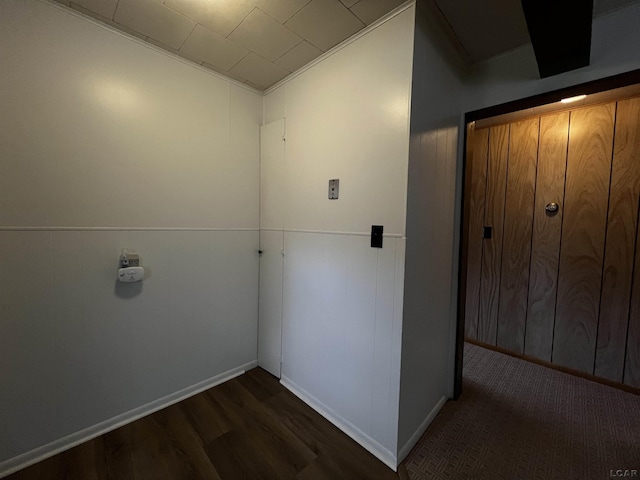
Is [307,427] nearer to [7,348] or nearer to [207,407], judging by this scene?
[207,407]

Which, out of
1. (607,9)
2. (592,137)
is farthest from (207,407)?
(592,137)

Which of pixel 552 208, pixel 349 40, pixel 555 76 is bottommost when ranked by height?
pixel 552 208

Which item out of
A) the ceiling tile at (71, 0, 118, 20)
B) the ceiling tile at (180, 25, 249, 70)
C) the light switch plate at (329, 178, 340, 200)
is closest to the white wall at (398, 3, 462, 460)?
the light switch plate at (329, 178, 340, 200)

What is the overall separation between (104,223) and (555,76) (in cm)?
275

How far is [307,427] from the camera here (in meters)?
1.65

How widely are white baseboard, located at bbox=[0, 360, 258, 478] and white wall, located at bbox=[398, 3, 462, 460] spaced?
4.69ft

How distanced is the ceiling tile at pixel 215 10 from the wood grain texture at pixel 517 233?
261cm

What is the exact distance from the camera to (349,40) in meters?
1.54

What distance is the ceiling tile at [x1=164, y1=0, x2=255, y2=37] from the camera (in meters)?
1.31

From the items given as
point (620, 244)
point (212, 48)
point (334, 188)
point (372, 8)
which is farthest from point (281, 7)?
point (620, 244)

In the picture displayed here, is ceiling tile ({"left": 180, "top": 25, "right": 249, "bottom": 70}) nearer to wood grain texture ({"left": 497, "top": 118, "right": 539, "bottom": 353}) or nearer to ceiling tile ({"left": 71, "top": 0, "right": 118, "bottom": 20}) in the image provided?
ceiling tile ({"left": 71, "top": 0, "right": 118, "bottom": 20})

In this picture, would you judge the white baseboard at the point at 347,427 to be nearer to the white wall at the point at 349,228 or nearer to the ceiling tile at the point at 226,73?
the white wall at the point at 349,228

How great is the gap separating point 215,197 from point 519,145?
2857 millimetres

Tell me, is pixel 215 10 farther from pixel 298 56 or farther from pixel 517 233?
pixel 517 233
